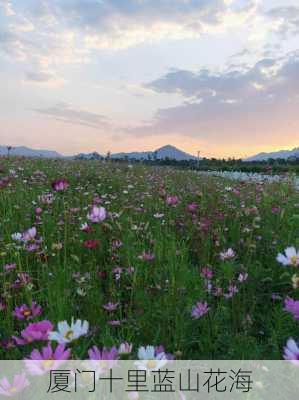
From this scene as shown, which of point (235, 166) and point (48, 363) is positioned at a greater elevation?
point (235, 166)

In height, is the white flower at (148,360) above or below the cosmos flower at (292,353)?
below

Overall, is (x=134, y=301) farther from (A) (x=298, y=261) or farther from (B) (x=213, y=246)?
(B) (x=213, y=246)

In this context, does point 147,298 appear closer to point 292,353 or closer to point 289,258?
point 289,258

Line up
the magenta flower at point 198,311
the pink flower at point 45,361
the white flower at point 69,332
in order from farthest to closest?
the magenta flower at point 198,311 < the white flower at point 69,332 < the pink flower at point 45,361

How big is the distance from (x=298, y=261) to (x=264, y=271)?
43.1 inches

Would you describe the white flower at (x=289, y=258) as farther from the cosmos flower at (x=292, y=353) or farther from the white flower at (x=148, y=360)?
the white flower at (x=148, y=360)

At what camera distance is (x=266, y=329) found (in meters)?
1.80

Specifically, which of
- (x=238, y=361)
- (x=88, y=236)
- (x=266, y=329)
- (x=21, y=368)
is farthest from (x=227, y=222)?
(x=21, y=368)

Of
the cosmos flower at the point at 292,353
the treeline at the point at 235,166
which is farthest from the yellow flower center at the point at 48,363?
the treeline at the point at 235,166

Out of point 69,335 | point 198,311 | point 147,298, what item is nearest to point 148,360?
point 69,335

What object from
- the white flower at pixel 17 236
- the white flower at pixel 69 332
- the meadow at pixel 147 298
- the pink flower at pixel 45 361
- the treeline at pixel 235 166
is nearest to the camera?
the pink flower at pixel 45 361

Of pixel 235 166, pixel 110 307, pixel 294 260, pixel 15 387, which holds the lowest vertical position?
pixel 110 307

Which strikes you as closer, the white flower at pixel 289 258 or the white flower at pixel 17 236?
the white flower at pixel 289 258

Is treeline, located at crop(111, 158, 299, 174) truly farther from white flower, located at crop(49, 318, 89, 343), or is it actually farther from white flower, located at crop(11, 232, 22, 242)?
white flower, located at crop(49, 318, 89, 343)
